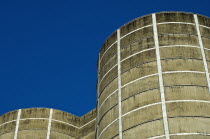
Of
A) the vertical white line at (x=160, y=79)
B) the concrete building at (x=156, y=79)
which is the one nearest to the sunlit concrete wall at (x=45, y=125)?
the concrete building at (x=156, y=79)

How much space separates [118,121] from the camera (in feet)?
114

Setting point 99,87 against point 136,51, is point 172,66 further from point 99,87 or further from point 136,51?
point 99,87

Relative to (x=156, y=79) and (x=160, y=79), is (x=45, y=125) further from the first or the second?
(x=160, y=79)

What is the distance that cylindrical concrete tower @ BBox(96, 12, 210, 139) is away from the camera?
31.8m

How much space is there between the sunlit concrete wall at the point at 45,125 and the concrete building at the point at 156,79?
9.86 m

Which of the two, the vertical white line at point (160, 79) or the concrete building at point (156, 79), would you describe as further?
the concrete building at point (156, 79)

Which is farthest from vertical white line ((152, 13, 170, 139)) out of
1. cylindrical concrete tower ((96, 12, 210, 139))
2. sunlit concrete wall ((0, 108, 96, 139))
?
sunlit concrete wall ((0, 108, 96, 139))

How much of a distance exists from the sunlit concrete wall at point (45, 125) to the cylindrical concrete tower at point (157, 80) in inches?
390

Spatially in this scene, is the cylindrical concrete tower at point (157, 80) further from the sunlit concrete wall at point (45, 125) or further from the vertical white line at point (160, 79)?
the sunlit concrete wall at point (45, 125)

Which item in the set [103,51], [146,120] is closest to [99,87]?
[103,51]

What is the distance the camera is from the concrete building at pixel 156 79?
31.8m

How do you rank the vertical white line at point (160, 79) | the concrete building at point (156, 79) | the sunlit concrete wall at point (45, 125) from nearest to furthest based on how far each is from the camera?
the vertical white line at point (160, 79) → the concrete building at point (156, 79) → the sunlit concrete wall at point (45, 125)

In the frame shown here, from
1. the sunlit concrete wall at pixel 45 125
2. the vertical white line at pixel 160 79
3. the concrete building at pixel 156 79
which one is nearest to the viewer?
the vertical white line at pixel 160 79

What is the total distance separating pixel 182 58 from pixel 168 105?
17.4 ft
